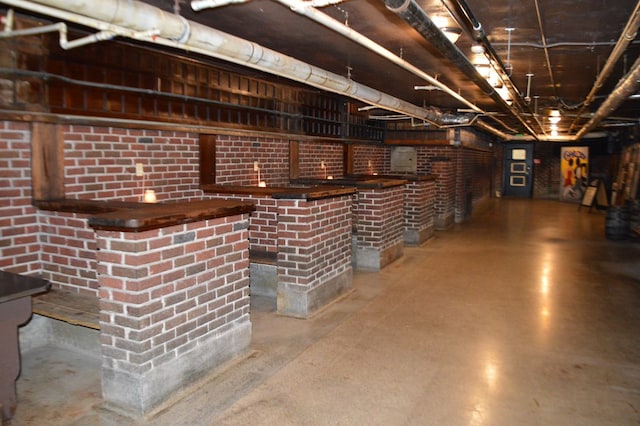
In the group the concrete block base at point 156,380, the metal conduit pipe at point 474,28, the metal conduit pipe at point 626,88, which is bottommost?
the concrete block base at point 156,380

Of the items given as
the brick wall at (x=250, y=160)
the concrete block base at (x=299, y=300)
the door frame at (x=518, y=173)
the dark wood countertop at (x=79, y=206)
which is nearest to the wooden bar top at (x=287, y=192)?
the brick wall at (x=250, y=160)

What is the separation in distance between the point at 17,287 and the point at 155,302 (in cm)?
76

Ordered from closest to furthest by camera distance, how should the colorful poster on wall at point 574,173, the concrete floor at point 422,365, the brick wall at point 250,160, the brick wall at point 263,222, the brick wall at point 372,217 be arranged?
1. the concrete floor at point 422,365
2. the brick wall at point 263,222
3. the brick wall at point 250,160
4. the brick wall at point 372,217
5. the colorful poster on wall at point 574,173

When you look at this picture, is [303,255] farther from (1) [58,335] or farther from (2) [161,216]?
(1) [58,335]

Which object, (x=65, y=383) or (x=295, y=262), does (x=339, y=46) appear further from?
(x=65, y=383)

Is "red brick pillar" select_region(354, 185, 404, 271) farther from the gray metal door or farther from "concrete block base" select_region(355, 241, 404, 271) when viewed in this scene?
the gray metal door

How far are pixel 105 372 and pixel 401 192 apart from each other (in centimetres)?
537

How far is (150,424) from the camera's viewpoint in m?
2.91

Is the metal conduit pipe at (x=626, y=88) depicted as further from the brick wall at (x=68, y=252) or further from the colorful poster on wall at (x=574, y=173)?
the colorful poster on wall at (x=574, y=173)

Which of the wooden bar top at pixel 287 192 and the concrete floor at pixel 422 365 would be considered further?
the wooden bar top at pixel 287 192

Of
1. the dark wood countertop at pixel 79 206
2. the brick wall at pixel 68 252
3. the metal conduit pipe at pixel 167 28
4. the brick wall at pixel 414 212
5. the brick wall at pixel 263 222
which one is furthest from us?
the brick wall at pixel 414 212

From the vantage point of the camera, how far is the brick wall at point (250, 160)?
20.0 feet

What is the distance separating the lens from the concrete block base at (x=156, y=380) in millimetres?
3010

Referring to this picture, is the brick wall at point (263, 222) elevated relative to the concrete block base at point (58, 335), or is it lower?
elevated
